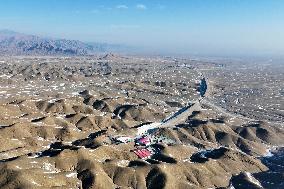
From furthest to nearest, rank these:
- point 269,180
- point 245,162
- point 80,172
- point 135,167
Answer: point 245,162
point 269,180
point 135,167
point 80,172

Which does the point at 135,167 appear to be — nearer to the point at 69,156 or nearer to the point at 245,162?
the point at 69,156

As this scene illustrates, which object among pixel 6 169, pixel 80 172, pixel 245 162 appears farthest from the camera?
pixel 245 162

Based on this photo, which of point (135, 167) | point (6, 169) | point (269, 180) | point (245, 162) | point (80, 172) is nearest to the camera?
point (6, 169)

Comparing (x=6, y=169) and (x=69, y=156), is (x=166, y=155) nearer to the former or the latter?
(x=69, y=156)

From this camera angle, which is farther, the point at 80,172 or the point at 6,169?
the point at 80,172

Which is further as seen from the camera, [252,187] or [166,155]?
[166,155]

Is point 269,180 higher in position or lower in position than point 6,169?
lower

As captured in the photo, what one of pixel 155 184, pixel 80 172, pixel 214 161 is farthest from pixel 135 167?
pixel 214 161

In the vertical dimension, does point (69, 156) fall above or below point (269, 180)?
above

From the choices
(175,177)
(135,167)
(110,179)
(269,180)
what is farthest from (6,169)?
(269,180)
